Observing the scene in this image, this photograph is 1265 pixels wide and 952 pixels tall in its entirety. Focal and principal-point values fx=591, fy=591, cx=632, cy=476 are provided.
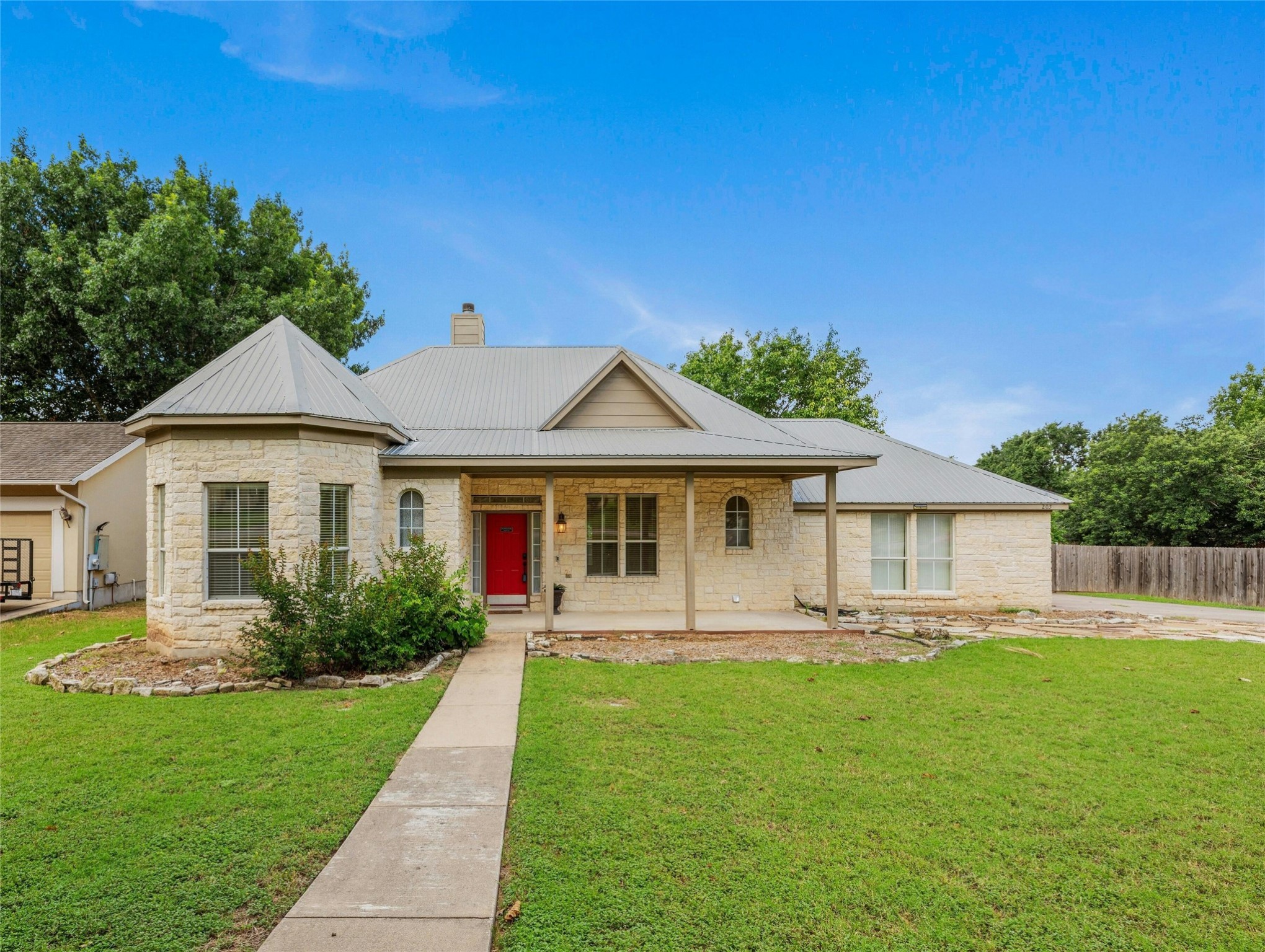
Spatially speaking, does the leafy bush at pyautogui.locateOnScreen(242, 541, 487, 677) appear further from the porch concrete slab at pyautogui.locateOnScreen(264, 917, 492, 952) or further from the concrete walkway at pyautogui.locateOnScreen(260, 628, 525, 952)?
the porch concrete slab at pyautogui.locateOnScreen(264, 917, 492, 952)

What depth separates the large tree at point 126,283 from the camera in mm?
17344

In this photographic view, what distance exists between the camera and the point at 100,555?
1479cm

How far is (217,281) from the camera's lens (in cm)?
1994

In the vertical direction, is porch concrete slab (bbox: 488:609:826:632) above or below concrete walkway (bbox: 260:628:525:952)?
below

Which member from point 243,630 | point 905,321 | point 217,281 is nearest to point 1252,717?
point 243,630

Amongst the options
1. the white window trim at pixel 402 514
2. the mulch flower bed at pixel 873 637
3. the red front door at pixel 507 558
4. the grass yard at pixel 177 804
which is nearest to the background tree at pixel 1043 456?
the mulch flower bed at pixel 873 637

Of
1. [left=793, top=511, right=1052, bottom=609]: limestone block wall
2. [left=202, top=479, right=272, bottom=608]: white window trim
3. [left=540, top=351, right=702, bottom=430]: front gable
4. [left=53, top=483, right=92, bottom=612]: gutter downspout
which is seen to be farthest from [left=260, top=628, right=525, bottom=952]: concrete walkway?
[left=53, top=483, right=92, bottom=612]: gutter downspout

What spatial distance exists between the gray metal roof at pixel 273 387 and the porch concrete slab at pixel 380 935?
7.54 meters

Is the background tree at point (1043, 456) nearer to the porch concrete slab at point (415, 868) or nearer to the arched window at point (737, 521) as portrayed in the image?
the arched window at point (737, 521)

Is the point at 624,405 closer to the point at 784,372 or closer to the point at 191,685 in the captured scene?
the point at 191,685

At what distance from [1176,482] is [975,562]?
14618 millimetres

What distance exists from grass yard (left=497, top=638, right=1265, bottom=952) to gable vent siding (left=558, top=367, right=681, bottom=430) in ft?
22.3

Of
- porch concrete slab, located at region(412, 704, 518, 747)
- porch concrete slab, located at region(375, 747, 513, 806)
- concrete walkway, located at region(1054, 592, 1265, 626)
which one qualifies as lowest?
concrete walkway, located at region(1054, 592, 1265, 626)

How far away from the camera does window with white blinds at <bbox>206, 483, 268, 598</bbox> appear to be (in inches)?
356
